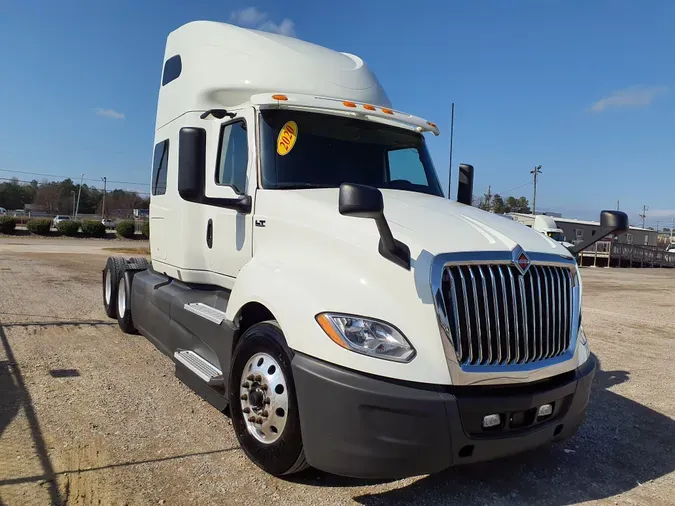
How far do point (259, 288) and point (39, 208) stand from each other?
11028 cm

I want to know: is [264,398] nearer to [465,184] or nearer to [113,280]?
[465,184]

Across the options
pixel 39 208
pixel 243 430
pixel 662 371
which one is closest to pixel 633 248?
pixel 662 371

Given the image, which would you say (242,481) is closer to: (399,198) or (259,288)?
(259,288)

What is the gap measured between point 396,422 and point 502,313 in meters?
0.90

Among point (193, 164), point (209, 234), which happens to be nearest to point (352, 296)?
point (193, 164)

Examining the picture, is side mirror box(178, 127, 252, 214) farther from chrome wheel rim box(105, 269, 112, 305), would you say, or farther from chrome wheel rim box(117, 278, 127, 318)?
chrome wheel rim box(105, 269, 112, 305)

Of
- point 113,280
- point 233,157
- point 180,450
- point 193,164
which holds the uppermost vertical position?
point 233,157

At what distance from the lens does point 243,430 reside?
12.0 ft

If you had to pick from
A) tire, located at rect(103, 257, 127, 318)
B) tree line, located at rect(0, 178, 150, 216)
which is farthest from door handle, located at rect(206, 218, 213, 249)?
tree line, located at rect(0, 178, 150, 216)

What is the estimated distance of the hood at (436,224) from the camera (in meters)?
3.19

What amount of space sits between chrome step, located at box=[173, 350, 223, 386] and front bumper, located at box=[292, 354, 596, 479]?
1271 millimetres

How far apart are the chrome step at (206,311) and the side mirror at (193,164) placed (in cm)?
90

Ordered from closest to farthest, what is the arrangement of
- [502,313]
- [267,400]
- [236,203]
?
[502,313] < [267,400] < [236,203]

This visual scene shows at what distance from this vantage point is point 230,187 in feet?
15.1
